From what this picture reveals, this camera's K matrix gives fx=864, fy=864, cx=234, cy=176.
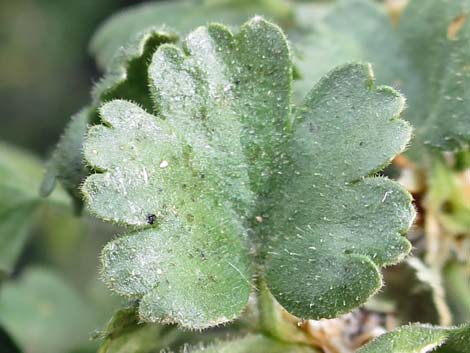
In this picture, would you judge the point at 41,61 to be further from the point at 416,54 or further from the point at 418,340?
the point at 418,340

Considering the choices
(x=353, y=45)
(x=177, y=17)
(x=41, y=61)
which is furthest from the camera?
(x=41, y=61)

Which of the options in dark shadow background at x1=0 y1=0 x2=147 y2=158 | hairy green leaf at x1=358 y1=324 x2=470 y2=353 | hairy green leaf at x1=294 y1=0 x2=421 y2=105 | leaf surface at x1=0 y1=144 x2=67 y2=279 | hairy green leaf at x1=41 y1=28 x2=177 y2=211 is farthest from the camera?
dark shadow background at x1=0 y1=0 x2=147 y2=158

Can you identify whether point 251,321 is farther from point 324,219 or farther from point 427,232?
point 427,232

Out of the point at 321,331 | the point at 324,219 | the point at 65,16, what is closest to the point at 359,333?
the point at 321,331

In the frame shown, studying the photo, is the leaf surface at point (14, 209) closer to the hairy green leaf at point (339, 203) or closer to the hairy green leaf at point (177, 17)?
the hairy green leaf at point (177, 17)

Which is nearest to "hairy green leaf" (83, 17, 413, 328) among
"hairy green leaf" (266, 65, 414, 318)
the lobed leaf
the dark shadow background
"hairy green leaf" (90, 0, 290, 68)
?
"hairy green leaf" (266, 65, 414, 318)

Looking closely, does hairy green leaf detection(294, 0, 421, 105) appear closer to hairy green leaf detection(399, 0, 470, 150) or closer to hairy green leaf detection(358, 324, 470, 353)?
hairy green leaf detection(399, 0, 470, 150)

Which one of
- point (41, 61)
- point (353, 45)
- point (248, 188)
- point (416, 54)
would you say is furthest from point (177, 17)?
point (41, 61)
